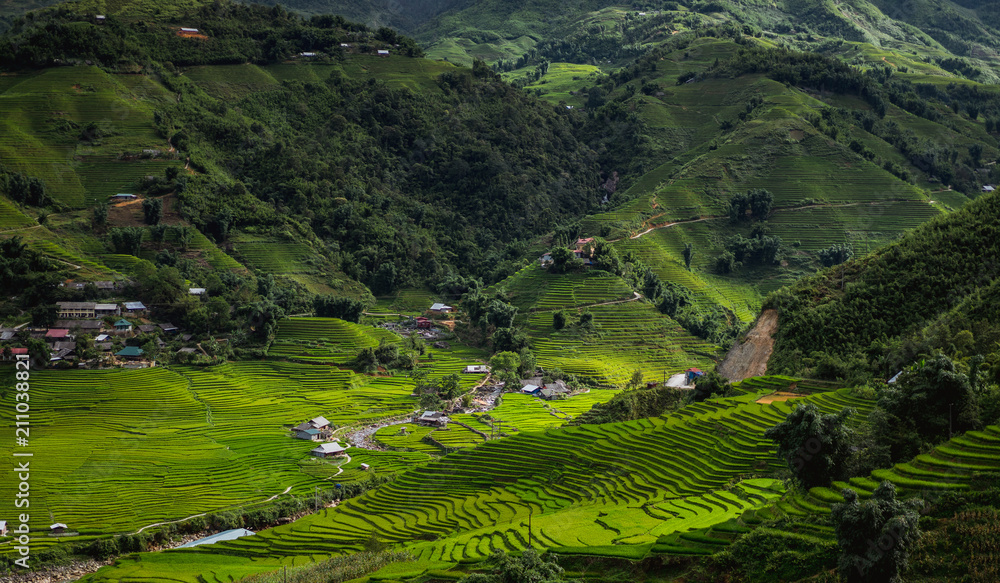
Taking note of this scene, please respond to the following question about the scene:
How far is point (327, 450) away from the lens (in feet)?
139

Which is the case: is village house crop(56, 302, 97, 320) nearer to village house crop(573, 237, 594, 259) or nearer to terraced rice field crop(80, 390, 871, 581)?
terraced rice field crop(80, 390, 871, 581)

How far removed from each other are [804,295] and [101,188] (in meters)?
51.7

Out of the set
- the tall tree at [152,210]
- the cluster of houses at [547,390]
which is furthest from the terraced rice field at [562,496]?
the tall tree at [152,210]

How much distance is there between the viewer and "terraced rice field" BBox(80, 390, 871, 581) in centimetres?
2622

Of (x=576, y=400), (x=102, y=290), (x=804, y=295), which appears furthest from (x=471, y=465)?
(x=102, y=290)

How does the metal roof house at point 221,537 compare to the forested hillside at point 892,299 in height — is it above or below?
below

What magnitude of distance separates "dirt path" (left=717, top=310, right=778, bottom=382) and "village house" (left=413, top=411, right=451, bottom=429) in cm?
1516

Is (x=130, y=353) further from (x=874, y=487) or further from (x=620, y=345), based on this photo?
(x=874, y=487)

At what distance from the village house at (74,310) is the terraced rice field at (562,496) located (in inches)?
977

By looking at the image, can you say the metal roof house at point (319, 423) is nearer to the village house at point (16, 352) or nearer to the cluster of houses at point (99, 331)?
the cluster of houses at point (99, 331)

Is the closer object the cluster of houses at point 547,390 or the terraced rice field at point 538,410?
the terraced rice field at point 538,410

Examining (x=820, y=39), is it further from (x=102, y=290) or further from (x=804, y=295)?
(x=102, y=290)

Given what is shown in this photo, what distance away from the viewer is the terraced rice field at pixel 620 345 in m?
57.3

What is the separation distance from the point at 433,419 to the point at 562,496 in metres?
17.3
